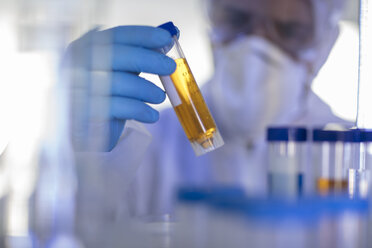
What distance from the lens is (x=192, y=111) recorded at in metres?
0.71

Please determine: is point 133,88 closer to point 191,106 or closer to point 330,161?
point 191,106

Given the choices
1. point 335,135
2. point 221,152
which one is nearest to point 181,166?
point 221,152

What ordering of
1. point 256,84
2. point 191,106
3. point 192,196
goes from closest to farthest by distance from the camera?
point 191,106
point 192,196
point 256,84

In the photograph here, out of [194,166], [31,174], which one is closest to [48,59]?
[31,174]

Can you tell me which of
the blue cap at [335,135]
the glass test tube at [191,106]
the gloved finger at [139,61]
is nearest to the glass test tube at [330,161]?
the blue cap at [335,135]

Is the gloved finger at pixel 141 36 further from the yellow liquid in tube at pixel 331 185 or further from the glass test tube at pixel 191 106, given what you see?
the yellow liquid in tube at pixel 331 185

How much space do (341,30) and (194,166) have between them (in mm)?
803

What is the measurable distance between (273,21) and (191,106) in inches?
35.6

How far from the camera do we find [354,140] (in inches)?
32.1

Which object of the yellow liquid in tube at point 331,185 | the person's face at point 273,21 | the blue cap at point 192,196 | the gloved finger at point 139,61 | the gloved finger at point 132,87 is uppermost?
the person's face at point 273,21

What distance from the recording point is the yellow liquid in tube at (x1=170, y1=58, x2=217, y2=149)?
28.1 inches

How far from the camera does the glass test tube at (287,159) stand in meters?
0.98

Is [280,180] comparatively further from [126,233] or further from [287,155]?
[126,233]

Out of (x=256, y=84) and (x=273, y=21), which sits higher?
(x=273, y=21)
